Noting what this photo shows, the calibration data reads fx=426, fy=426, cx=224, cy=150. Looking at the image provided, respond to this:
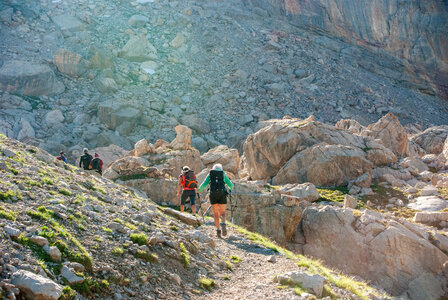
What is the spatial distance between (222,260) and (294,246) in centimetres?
791

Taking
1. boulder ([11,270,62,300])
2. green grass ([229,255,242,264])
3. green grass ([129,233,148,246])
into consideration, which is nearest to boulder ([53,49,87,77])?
green grass ([229,255,242,264])

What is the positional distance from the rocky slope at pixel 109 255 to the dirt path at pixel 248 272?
2cm

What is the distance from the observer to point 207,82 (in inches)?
2440

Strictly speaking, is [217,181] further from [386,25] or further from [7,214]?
[386,25]

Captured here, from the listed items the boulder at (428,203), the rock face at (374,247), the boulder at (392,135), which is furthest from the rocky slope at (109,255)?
the boulder at (392,135)

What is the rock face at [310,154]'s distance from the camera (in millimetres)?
26453

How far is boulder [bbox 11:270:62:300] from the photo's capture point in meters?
5.27

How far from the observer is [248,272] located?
9703 millimetres

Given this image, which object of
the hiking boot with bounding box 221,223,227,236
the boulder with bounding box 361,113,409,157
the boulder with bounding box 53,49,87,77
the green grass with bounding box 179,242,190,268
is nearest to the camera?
the green grass with bounding box 179,242,190,268

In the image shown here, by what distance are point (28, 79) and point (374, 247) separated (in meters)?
49.0

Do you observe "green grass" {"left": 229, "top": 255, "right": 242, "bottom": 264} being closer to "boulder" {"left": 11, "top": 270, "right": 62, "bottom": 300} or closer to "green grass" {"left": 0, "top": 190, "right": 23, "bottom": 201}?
"green grass" {"left": 0, "top": 190, "right": 23, "bottom": 201}

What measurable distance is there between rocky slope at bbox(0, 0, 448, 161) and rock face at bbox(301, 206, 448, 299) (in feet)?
100

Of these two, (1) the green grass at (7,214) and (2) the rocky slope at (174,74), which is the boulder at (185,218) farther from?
(2) the rocky slope at (174,74)

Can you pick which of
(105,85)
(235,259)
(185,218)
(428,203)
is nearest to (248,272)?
(235,259)
